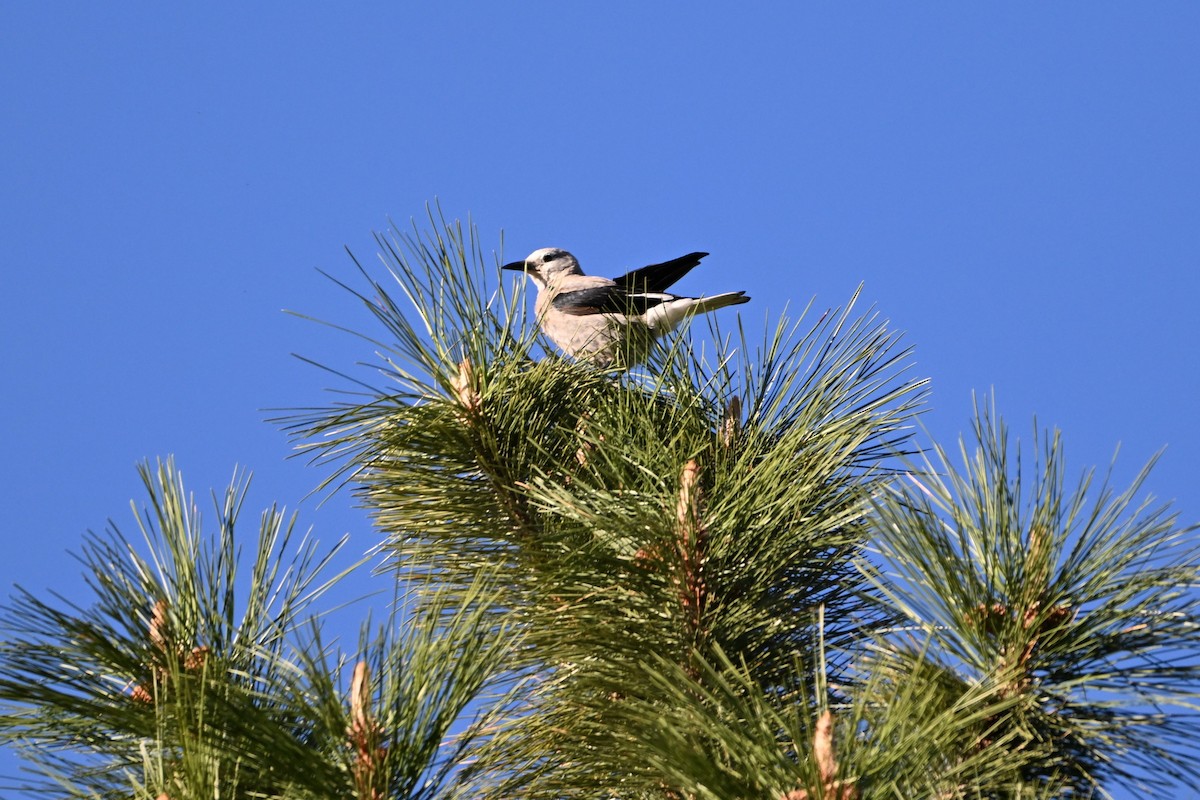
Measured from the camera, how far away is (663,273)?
4.59 m

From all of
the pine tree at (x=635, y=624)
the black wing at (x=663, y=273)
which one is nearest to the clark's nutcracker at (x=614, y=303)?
the black wing at (x=663, y=273)

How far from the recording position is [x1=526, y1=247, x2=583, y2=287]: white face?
6.80 meters

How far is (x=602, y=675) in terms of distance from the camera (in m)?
2.42

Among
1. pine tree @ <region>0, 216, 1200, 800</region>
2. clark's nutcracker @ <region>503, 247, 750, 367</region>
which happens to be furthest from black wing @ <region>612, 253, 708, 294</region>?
pine tree @ <region>0, 216, 1200, 800</region>

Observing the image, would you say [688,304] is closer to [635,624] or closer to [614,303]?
[614,303]

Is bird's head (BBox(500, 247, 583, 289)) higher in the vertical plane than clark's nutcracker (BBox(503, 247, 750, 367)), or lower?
higher

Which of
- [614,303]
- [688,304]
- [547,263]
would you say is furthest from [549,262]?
[688,304]

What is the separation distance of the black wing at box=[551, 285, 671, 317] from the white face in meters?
1.67

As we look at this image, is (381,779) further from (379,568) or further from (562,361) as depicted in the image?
(562,361)

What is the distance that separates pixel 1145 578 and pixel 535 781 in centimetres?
120

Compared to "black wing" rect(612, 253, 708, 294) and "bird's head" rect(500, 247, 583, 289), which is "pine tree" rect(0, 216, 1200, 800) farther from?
"bird's head" rect(500, 247, 583, 289)

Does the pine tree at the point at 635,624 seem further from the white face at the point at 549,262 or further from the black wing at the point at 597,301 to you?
the white face at the point at 549,262

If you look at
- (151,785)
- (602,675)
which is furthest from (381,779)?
(602,675)

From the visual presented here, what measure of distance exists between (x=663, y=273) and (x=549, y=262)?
7.62 ft
